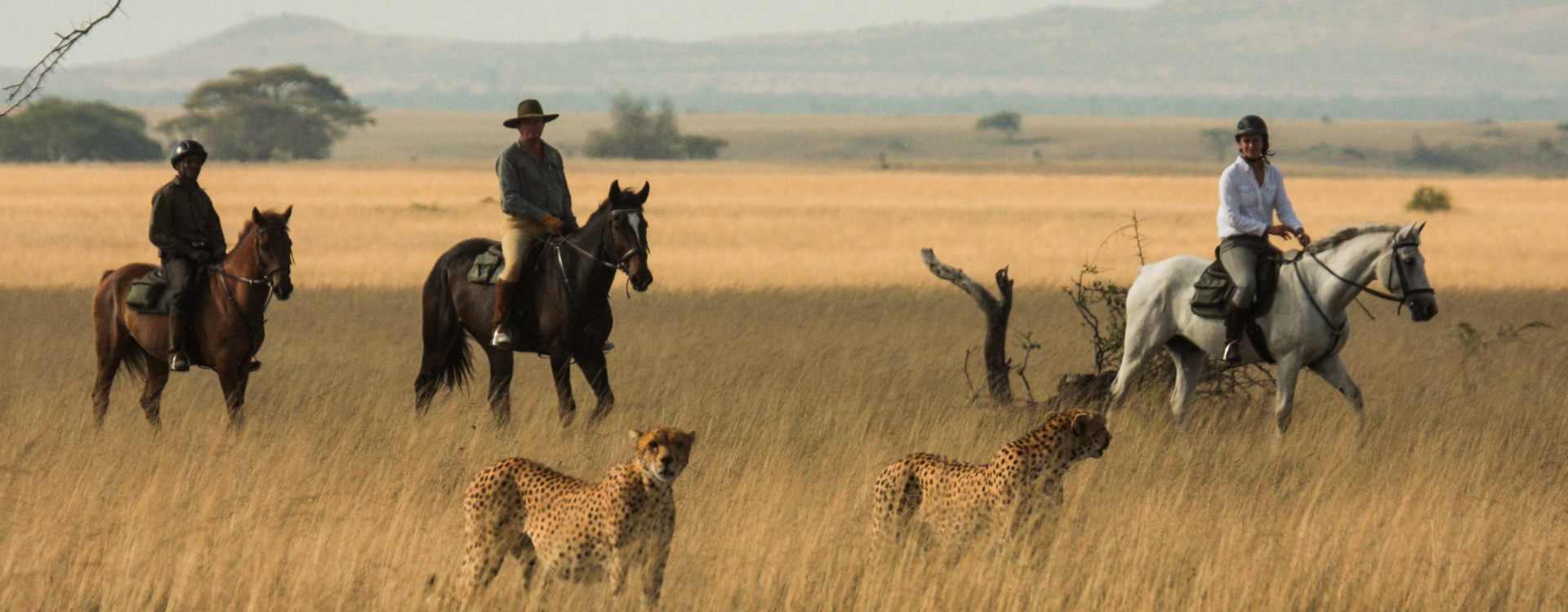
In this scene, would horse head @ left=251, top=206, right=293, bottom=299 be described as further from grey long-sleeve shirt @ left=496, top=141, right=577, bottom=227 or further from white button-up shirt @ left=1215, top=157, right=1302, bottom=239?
white button-up shirt @ left=1215, top=157, right=1302, bottom=239

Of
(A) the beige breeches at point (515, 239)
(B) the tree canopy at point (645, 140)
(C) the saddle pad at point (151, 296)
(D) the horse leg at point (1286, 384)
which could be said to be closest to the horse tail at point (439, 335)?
(A) the beige breeches at point (515, 239)

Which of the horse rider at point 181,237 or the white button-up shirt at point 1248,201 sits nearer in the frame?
the horse rider at point 181,237

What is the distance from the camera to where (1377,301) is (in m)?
22.6

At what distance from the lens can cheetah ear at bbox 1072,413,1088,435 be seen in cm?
713

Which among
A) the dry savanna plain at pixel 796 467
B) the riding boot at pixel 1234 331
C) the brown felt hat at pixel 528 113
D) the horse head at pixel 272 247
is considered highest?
the brown felt hat at pixel 528 113

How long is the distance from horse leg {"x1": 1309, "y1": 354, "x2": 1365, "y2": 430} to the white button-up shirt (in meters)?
0.87

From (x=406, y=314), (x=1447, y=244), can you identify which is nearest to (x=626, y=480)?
(x=406, y=314)

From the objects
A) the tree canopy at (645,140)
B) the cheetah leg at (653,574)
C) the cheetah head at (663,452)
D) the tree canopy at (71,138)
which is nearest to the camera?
the cheetah head at (663,452)

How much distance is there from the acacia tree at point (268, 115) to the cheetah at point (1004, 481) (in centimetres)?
10755

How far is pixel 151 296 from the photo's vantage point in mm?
11117

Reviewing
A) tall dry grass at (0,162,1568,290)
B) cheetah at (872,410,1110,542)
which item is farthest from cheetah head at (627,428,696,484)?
tall dry grass at (0,162,1568,290)

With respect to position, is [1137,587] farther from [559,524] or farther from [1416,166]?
[1416,166]

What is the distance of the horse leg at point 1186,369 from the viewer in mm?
11719

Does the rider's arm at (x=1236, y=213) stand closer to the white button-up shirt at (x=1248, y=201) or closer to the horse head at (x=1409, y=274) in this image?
the white button-up shirt at (x=1248, y=201)
